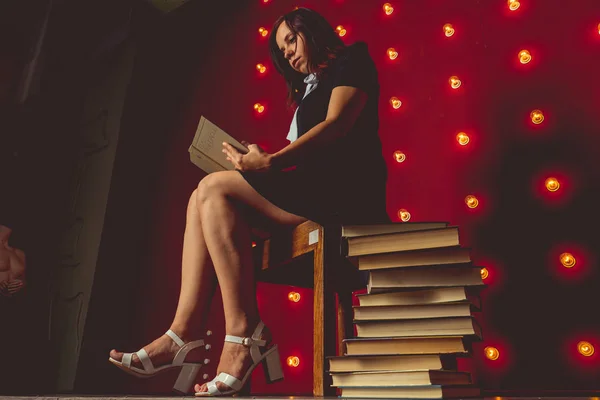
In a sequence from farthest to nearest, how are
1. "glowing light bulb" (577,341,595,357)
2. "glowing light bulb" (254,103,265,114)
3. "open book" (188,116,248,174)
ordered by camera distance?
"glowing light bulb" (254,103,265,114), "glowing light bulb" (577,341,595,357), "open book" (188,116,248,174)

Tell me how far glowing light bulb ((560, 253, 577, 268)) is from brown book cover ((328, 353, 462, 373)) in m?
0.70

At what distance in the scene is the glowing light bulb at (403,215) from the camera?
1745mm

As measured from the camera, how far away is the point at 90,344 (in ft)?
6.95

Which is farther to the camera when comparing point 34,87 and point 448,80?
point 34,87

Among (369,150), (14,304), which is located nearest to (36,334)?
(14,304)

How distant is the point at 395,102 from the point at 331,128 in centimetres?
83

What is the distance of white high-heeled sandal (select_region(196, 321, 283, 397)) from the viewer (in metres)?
1.01

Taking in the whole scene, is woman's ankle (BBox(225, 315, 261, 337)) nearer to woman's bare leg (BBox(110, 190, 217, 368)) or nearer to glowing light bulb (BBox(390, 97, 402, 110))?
woman's bare leg (BBox(110, 190, 217, 368))

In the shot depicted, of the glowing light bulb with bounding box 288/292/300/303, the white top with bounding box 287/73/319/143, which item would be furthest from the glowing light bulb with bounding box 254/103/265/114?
the white top with bounding box 287/73/319/143

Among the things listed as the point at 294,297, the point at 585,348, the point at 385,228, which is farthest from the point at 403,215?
the point at 385,228

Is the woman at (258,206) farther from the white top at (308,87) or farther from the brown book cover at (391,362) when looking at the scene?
the brown book cover at (391,362)

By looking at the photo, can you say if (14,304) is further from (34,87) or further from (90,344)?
(34,87)

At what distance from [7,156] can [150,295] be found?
917mm

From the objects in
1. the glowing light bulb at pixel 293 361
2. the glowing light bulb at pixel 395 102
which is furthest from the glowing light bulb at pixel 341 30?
the glowing light bulb at pixel 293 361
